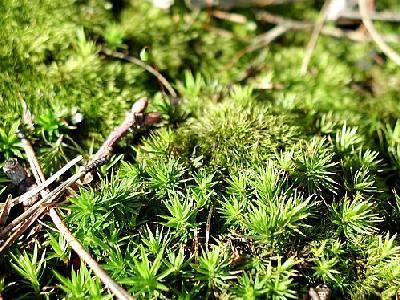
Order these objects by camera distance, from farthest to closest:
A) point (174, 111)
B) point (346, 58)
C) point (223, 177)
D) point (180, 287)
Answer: point (346, 58) → point (174, 111) → point (223, 177) → point (180, 287)

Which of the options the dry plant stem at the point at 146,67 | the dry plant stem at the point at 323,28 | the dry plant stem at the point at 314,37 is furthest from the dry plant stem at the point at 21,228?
the dry plant stem at the point at 323,28

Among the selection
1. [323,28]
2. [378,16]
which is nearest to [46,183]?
[323,28]

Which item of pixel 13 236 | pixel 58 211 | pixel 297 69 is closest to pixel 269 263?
pixel 58 211

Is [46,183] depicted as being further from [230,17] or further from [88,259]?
[230,17]

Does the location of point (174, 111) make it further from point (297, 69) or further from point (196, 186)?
point (297, 69)

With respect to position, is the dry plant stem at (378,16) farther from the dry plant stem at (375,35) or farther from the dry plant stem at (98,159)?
the dry plant stem at (98,159)
